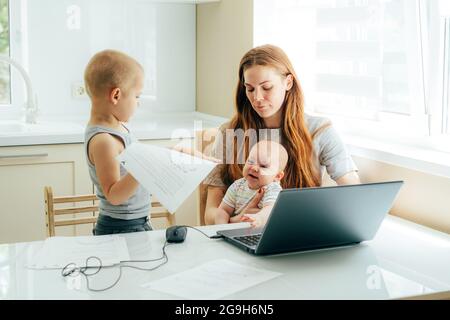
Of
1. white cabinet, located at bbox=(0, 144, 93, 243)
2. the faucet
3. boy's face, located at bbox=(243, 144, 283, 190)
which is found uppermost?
the faucet

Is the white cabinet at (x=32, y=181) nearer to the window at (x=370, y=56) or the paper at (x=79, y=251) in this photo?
the window at (x=370, y=56)

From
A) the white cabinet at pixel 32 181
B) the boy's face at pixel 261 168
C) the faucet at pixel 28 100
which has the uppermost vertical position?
the faucet at pixel 28 100

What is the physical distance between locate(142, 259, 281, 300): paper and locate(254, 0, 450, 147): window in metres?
1.21

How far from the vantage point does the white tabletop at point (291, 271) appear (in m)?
1.58

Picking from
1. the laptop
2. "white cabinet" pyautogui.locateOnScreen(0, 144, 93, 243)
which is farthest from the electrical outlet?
the laptop

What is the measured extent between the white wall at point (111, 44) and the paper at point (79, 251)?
1886 millimetres

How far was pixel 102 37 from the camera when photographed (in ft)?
12.5

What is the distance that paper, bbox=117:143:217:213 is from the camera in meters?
1.89

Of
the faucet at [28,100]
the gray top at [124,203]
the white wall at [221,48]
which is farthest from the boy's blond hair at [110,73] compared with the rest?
the faucet at [28,100]

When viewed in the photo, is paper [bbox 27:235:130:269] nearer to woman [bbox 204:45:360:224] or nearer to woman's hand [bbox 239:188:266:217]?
woman's hand [bbox 239:188:266:217]

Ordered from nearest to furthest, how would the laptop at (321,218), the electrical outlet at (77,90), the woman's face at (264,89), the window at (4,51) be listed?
the laptop at (321,218) < the woman's face at (264,89) < the window at (4,51) < the electrical outlet at (77,90)

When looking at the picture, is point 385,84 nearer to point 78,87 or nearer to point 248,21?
point 248,21

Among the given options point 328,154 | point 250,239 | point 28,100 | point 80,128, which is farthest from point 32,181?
point 250,239

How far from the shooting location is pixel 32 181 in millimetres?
3150
